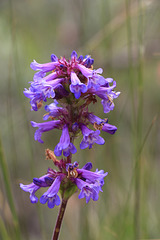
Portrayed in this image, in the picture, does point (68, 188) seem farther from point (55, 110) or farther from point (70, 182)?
point (55, 110)

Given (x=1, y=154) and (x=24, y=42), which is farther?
(x=24, y=42)

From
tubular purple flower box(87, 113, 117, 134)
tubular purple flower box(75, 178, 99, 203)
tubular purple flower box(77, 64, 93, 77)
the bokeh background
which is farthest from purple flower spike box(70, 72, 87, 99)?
the bokeh background

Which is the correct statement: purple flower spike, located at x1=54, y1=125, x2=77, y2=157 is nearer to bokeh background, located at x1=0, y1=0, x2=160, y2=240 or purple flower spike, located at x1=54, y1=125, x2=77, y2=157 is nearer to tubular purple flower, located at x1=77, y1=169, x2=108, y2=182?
tubular purple flower, located at x1=77, y1=169, x2=108, y2=182

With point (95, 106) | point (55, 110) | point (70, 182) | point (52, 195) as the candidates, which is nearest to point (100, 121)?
point (55, 110)

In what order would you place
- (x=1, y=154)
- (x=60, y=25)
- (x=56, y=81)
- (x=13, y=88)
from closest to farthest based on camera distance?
1. (x=56, y=81)
2. (x=1, y=154)
3. (x=13, y=88)
4. (x=60, y=25)

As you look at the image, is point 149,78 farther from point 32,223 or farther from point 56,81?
point 56,81

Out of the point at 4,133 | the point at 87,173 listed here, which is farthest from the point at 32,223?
the point at 87,173

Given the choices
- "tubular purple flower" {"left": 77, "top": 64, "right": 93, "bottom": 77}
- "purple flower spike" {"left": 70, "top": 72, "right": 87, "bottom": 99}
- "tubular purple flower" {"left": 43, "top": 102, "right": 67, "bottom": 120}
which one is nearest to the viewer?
"purple flower spike" {"left": 70, "top": 72, "right": 87, "bottom": 99}

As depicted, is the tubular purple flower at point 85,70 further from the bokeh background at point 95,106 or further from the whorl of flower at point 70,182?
the bokeh background at point 95,106
